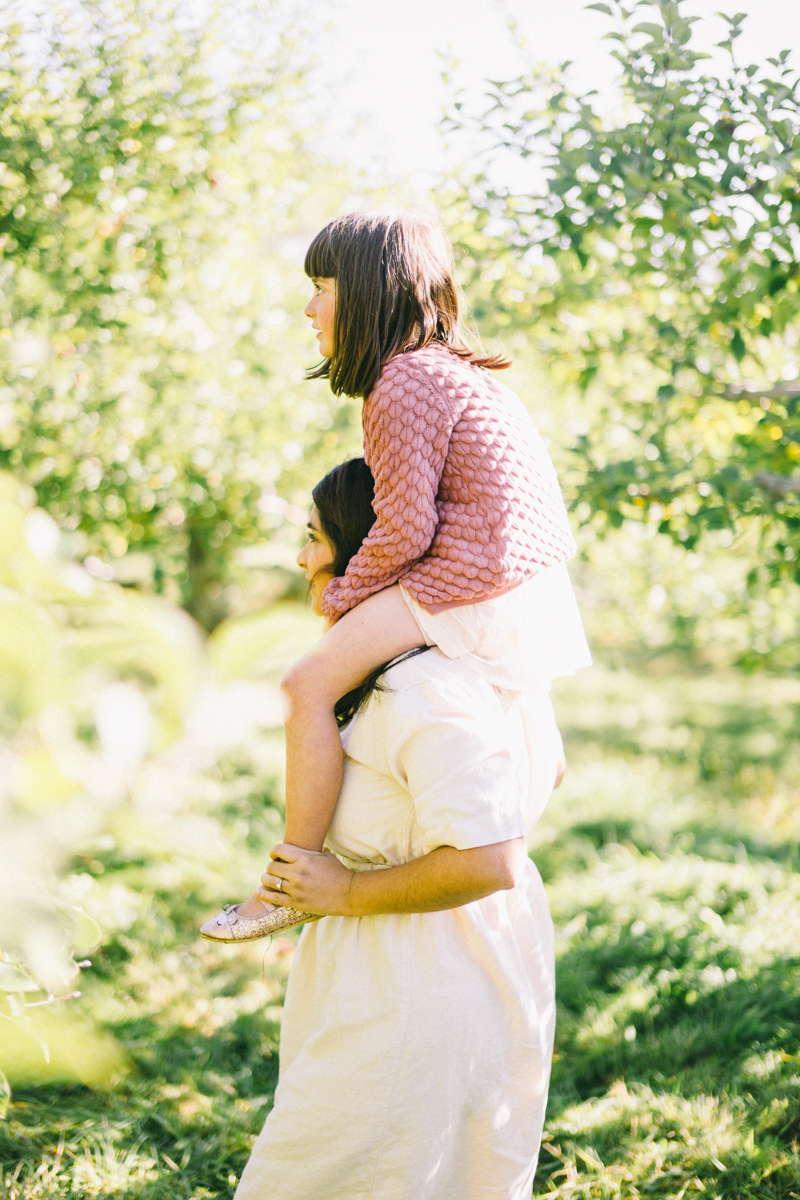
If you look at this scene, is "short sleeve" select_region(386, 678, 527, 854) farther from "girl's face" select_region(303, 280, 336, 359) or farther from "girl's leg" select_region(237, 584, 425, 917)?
"girl's face" select_region(303, 280, 336, 359)

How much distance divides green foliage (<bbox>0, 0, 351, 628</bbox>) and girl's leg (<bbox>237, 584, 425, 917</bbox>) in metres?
1.31

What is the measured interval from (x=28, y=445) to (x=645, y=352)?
7.38 feet

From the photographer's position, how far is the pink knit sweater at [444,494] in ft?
4.51

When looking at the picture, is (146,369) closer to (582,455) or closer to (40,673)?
(582,455)

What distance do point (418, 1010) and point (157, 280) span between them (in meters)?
2.86

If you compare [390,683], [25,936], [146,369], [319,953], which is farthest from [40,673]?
[146,369]

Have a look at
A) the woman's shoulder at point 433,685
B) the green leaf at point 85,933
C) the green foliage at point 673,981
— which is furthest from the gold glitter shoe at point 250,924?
the green foliage at point 673,981

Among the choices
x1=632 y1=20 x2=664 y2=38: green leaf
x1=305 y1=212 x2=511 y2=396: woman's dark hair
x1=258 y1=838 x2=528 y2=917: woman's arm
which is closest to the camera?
x1=258 y1=838 x2=528 y2=917: woman's arm

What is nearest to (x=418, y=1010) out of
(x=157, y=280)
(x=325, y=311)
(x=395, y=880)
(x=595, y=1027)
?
(x=395, y=880)

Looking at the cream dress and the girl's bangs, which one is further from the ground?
the girl's bangs

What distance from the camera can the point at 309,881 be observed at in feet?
4.65

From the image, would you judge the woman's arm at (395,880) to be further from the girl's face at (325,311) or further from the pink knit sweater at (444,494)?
the girl's face at (325,311)

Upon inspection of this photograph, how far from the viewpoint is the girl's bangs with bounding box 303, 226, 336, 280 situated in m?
1.58

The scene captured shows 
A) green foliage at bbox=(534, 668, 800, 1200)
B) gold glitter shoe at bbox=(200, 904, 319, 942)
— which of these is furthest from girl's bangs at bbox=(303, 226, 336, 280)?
green foliage at bbox=(534, 668, 800, 1200)
